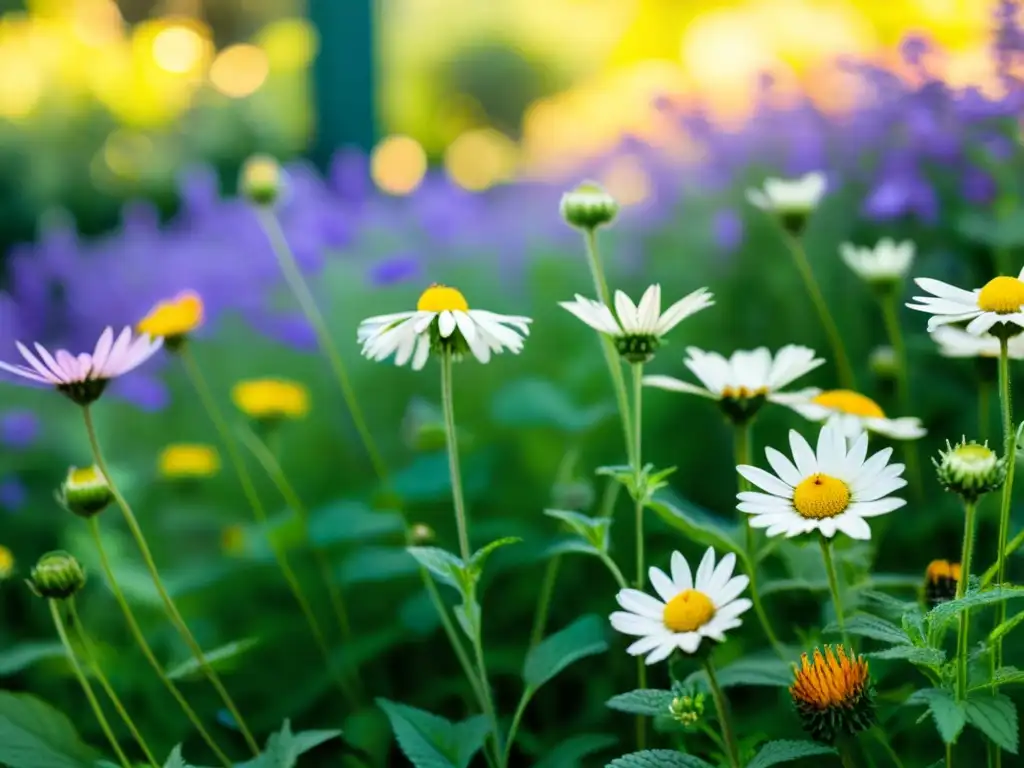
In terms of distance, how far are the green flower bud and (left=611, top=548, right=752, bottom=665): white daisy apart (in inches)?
16.1

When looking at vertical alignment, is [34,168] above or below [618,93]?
below

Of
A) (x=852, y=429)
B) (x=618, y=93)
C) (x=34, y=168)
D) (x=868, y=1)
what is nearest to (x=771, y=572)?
(x=852, y=429)

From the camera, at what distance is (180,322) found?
3.46ft

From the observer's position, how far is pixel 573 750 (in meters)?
0.92

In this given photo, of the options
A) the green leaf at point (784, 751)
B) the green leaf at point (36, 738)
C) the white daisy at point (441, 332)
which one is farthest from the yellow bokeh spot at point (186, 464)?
the green leaf at point (784, 751)

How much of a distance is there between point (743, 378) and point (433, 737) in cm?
37

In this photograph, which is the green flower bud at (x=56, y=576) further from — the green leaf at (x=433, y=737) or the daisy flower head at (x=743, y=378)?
the daisy flower head at (x=743, y=378)

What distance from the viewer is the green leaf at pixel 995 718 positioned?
26.6 inches

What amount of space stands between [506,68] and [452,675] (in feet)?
20.4

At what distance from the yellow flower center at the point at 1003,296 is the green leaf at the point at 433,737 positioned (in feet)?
1.56

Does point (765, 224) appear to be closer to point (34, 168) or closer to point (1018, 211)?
point (1018, 211)

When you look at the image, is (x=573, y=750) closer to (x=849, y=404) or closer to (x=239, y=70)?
(x=849, y=404)

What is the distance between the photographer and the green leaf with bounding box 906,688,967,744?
646 millimetres

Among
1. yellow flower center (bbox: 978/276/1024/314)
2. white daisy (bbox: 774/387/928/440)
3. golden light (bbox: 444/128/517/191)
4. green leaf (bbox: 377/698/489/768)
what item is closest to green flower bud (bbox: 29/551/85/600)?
green leaf (bbox: 377/698/489/768)
